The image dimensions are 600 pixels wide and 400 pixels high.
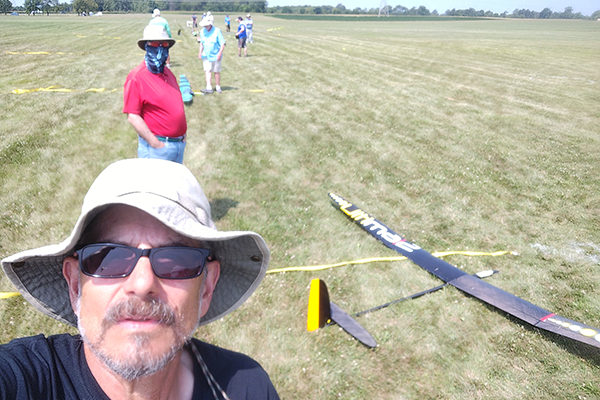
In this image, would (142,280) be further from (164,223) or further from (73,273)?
(73,273)

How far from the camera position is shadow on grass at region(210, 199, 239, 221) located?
5.77 metres

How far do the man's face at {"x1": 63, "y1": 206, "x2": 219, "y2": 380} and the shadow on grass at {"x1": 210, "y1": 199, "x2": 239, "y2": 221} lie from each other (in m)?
4.30

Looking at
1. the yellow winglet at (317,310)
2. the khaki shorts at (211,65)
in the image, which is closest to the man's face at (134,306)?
the yellow winglet at (317,310)

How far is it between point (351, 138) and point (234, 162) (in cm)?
348

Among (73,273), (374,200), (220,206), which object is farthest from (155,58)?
(374,200)

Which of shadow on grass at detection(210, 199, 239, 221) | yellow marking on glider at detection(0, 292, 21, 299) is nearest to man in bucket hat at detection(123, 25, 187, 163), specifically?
shadow on grass at detection(210, 199, 239, 221)

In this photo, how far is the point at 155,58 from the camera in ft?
13.4

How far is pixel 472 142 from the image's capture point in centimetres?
980

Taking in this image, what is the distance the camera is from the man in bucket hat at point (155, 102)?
161 inches

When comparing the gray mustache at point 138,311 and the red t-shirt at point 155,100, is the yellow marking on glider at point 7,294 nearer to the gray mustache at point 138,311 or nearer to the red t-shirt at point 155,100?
the red t-shirt at point 155,100

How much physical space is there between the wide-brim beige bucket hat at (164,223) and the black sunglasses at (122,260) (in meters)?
0.08

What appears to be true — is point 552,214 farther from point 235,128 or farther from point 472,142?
point 235,128

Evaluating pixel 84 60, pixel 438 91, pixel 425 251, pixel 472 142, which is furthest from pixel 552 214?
pixel 84 60

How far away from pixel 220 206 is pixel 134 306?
4899 millimetres
